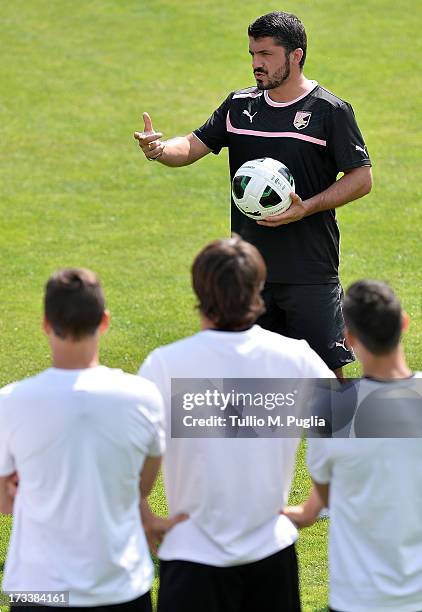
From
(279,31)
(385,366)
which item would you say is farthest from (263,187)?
(385,366)

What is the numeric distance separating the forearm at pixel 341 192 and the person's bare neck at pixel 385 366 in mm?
2725

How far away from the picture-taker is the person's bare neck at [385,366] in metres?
3.78

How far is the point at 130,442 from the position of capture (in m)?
3.74

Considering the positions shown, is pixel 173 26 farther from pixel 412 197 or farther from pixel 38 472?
pixel 38 472

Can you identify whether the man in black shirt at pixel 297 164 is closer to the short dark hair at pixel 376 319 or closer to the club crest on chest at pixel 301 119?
the club crest on chest at pixel 301 119

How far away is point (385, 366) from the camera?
3.79 meters

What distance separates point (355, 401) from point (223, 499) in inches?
22.6

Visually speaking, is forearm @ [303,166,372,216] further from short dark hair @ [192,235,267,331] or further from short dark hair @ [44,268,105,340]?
short dark hair @ [44,268,105,340]

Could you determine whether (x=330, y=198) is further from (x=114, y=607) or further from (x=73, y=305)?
(x=114, y=607)

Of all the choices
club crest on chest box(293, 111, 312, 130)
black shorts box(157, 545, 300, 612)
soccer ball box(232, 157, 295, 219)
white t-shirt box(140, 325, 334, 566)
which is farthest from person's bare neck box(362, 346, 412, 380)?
club crest on chest box(293, 111, 312, 130)

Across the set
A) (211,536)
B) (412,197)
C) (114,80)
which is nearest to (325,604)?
(211,536)

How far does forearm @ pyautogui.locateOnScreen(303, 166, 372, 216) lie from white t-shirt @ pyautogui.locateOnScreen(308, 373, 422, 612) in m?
2.79

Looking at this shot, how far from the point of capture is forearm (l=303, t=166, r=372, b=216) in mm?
6465

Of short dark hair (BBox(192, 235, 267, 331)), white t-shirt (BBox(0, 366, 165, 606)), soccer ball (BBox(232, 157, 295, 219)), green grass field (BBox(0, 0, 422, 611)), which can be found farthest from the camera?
green grass field (BBox(0, 0, 422, 611))
